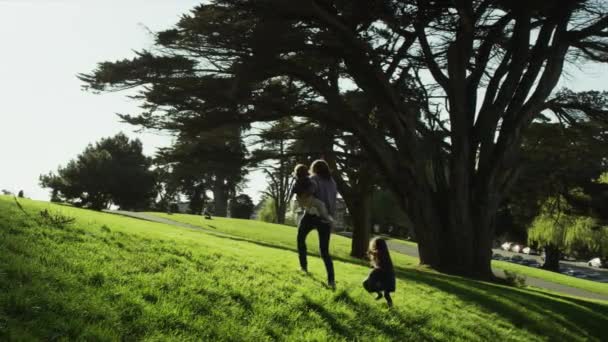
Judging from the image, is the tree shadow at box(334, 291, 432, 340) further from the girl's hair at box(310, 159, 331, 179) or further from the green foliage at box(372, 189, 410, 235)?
the green foliage at box(372, 189, 410, 235)

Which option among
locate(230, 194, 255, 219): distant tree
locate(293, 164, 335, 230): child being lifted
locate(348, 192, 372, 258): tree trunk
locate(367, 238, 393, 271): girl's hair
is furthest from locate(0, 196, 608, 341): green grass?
locate(230, 194, 255, 219): distant tree

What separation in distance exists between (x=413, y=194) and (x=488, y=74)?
5728 millimetres

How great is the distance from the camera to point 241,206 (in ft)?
209

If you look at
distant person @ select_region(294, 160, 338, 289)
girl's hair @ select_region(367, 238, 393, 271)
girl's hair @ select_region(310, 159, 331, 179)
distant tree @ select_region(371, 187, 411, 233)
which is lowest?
girl's hair @ select_region(367, 238, 393, 271)

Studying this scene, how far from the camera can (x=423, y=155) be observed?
15.5 meters

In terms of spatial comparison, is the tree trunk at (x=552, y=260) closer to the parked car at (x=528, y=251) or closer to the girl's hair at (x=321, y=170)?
the parked car at (x=528, y=251)

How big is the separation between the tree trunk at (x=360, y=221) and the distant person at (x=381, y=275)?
14321 mm

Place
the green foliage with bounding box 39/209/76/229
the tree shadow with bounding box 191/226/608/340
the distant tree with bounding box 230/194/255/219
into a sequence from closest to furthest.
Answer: the green foliage with bounding box 39/209/76/229, the tree shadow with bounding box 191/226/608/340, the distant tree with bounding box 230/194/255/219

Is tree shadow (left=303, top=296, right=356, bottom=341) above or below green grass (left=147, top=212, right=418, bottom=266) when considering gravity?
below

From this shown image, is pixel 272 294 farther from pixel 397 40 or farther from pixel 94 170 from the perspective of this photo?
pixel 94 170

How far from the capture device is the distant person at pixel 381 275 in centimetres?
697

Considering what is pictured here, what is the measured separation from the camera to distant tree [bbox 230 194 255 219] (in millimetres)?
63656

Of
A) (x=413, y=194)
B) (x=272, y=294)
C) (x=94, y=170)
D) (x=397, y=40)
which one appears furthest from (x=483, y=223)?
(x=94, y=170)

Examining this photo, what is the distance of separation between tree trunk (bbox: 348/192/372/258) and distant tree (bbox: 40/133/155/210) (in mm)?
35068
